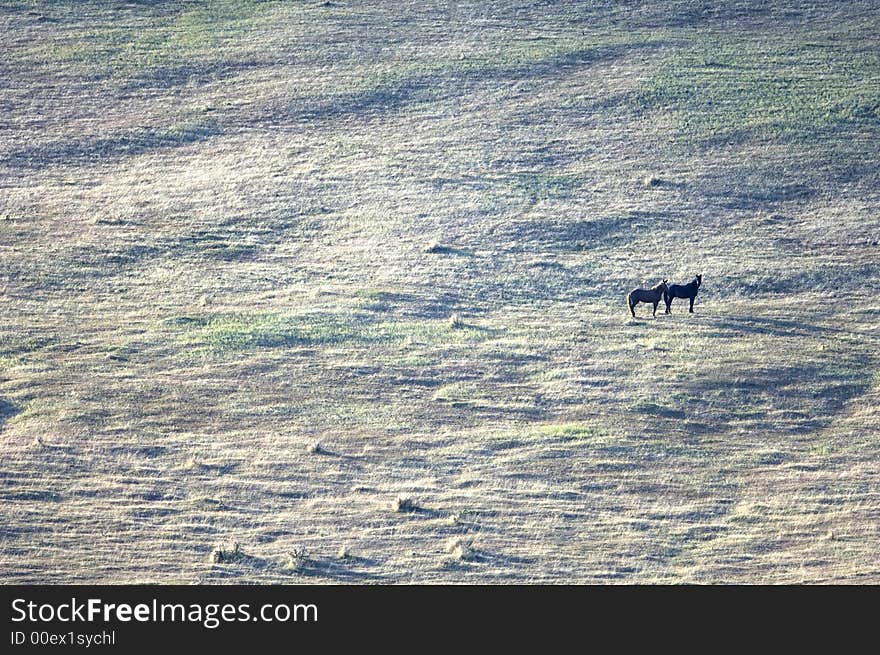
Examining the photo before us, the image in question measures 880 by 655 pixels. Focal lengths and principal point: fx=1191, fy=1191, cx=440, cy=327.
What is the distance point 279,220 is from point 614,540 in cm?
2105

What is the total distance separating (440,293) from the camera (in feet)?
107

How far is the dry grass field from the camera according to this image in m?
20.8

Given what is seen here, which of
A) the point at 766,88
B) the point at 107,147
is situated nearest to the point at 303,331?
the point at 107,147

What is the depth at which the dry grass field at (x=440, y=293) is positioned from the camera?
68.2 feet

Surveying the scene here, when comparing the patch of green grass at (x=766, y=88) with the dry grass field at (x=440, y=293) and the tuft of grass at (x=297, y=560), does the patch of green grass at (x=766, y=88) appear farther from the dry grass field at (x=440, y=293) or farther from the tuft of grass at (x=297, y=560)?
the tuft of grass at (x=297, y=560)

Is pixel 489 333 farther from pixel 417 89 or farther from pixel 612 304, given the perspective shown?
pixel 417 89

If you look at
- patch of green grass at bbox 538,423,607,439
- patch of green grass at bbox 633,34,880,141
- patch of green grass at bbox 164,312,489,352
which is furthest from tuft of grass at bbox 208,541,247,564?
patch of green grass at bbox 633,34,880,141

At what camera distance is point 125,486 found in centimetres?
2220

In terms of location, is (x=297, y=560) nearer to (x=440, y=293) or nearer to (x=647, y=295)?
(x=647, y=295)

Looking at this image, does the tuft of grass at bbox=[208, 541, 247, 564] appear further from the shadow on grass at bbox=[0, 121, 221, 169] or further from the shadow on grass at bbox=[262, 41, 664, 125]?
the shadow on grass at bbox=[262, 41, 664, 125]

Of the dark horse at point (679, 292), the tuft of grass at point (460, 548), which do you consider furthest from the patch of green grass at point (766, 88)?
the tuft of grass at point (460, 548)

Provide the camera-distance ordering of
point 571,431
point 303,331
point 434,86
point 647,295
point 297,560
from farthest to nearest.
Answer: point 434,86 < point 303,331 < point 647,295 < point 571,431 < point 297,560

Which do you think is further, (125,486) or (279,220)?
(279,220)

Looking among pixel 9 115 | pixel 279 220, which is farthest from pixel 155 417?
pixel 9 115
